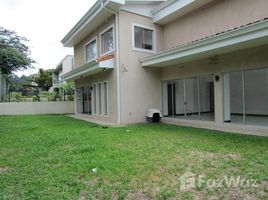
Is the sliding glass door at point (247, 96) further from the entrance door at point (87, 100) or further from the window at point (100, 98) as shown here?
the entrance door at point (87, 100)

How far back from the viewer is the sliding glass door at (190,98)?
38.1 ft

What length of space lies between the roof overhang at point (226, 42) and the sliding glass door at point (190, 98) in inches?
75.5

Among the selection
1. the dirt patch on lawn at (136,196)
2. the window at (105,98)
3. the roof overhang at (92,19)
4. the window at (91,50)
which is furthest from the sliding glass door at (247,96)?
the window at (91,50)

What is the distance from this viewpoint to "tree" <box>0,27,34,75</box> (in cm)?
1287

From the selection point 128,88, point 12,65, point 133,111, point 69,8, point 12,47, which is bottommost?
point 133,111

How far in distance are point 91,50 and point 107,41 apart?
3.08 m

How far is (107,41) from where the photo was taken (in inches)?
547

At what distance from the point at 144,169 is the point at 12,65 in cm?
1202

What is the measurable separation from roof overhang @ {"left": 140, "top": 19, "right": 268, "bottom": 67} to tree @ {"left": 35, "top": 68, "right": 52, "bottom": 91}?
4069 cm

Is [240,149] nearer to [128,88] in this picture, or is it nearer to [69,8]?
[128,88]

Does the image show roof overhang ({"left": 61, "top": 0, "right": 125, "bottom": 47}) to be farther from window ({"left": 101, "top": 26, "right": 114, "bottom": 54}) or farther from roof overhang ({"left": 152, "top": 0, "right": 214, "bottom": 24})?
roof overhang ({"left": 152, "top": 0, "right": 214, "bottom": 24})

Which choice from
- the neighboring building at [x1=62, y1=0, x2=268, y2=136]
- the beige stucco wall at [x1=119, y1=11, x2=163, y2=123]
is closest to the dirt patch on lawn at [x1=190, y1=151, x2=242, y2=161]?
the neighboring building at [x1=62, y1=0, x2=268, y2=136]

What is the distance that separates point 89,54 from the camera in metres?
17.1

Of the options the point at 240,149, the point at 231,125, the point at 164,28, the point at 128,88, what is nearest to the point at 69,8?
the point at 164,28
